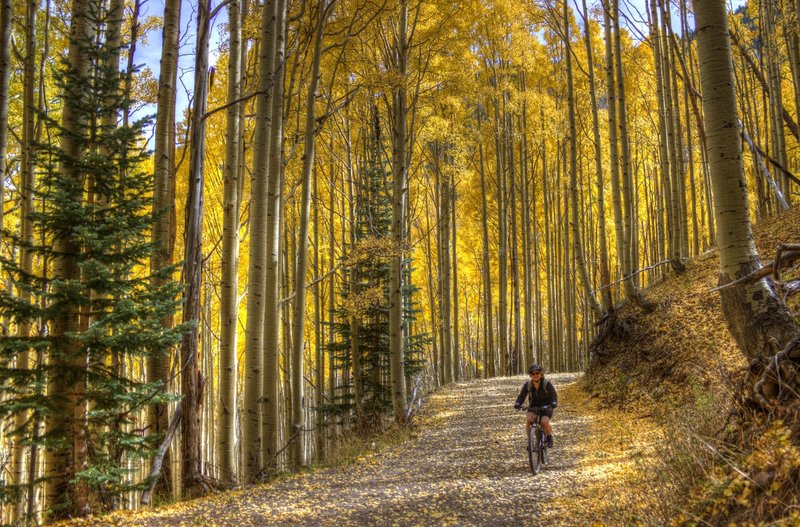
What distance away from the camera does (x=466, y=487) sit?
6.66 m

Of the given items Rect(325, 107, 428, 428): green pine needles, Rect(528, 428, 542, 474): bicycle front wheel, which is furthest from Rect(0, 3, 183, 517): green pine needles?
Rect(325, 107, 428, 428): green pine needles

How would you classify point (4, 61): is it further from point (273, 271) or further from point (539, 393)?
point (539, 393)

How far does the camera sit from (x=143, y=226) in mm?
5688

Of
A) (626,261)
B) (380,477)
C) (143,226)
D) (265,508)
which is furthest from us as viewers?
(626,261)

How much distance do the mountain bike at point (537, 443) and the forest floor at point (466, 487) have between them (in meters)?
0.15

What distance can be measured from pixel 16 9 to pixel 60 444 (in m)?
9.32

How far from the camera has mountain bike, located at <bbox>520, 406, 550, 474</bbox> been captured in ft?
23.5

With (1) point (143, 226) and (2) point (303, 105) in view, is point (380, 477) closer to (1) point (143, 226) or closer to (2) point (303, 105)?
(1) point (143, 226)

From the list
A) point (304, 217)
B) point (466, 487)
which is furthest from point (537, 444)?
point (304, 217)

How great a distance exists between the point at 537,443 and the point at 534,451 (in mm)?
158

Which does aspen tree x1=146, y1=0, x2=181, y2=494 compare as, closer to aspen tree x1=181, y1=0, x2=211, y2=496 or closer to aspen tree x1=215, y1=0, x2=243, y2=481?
aspen tree x1=181, y1=0, x2=211, y2=496

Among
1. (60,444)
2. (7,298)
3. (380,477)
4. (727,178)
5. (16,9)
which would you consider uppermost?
(16,9)

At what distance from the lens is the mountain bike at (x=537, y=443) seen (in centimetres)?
717

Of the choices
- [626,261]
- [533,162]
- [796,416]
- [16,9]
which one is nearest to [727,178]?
[796,416]
